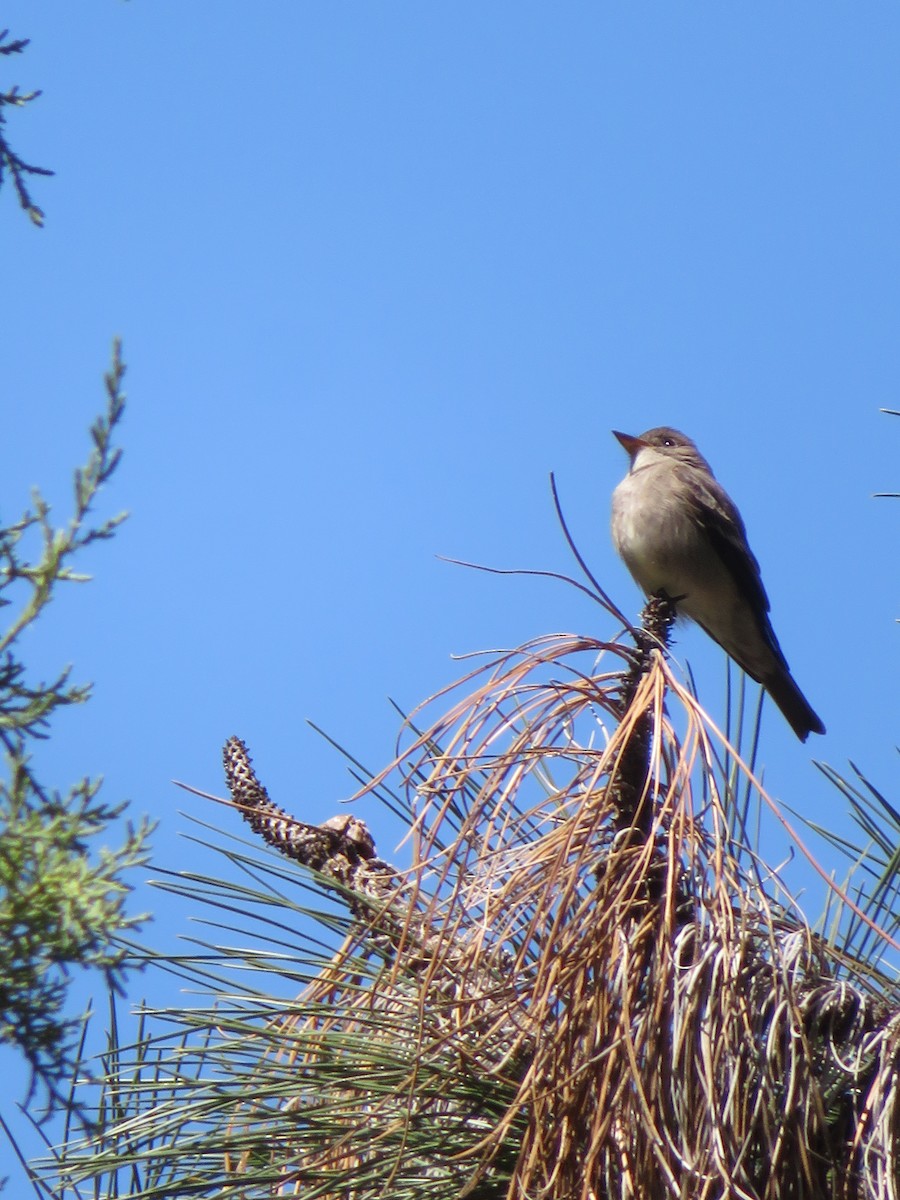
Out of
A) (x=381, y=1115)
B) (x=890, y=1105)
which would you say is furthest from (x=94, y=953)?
(x=890, y=1105)

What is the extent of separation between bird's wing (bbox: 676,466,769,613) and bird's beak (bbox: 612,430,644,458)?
0.36 m

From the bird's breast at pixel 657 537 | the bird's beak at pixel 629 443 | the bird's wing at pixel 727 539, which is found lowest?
the bird's breast at pixel 657 537

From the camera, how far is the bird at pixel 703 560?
523 cm

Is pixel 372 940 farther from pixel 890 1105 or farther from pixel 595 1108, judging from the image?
pixel 890 1105

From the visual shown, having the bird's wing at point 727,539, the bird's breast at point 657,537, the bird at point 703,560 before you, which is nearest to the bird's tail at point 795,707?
the bird at point 703,560

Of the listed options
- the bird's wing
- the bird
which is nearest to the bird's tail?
the bird

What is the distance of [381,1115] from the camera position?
163 cm

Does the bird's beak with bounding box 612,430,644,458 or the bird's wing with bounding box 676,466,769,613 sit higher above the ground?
the bird's beak with bounding box 612,430,644,458

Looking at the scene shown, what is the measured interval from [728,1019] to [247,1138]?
61 centimetres

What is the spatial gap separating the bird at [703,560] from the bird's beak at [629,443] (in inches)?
4.1

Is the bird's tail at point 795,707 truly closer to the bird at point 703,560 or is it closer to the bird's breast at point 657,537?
the bird at point 703,560

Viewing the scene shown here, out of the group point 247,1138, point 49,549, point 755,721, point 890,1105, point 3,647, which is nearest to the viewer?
point 890,1105

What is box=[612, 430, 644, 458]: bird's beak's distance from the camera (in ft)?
19.1

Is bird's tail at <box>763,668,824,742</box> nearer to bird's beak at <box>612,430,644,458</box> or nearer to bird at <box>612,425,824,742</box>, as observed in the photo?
bird at <box>612,425,824,742</box>
